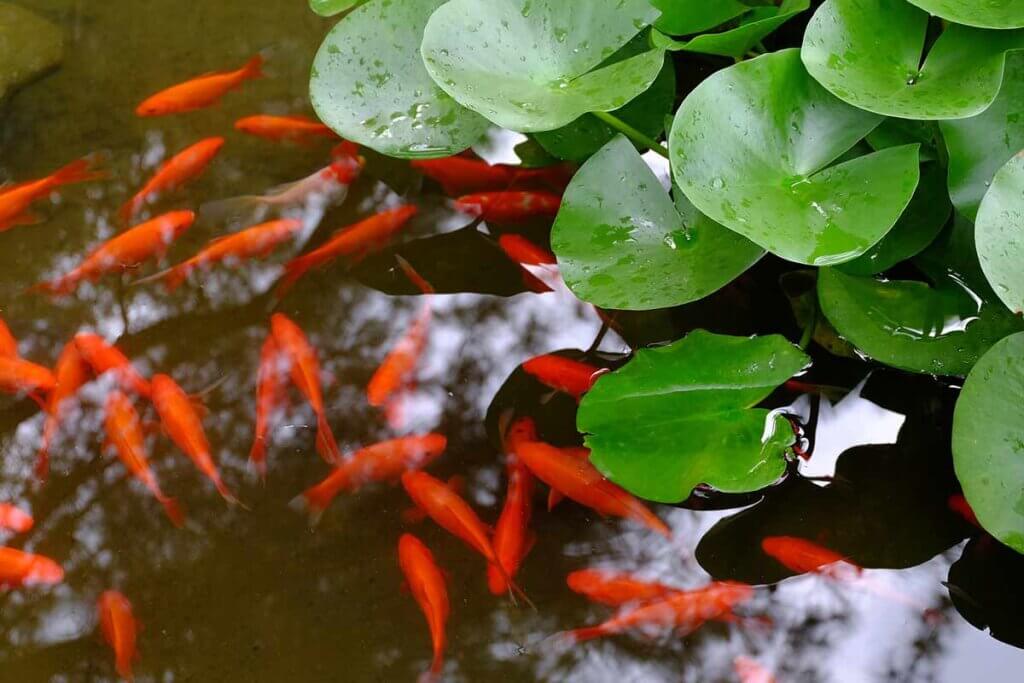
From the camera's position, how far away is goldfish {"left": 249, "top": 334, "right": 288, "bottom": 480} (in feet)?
6.43

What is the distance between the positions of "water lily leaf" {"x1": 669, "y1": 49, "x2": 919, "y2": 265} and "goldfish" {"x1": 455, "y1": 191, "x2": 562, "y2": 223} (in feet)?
2.14

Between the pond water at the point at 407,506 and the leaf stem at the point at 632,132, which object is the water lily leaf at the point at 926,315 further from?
the leaf stem at the point at 632,132

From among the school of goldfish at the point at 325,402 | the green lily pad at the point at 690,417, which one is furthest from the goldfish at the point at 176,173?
the green lily pad at the point at 690,417


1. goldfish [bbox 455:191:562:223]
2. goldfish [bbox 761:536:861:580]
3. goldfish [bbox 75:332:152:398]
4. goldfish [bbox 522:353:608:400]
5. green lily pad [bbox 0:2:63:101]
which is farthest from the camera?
green lily pad [bbox 0:2:63:101]

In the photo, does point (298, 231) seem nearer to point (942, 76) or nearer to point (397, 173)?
point (397, 173)

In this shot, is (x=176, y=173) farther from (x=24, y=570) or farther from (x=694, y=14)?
(x=694, y=14)

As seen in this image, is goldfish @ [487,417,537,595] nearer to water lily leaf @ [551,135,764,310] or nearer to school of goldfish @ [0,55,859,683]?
school of goldfish @ [0,55,859,683]

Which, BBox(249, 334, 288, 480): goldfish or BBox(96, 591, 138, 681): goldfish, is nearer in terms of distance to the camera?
BBox(96, 591, 138, 681): goldfish

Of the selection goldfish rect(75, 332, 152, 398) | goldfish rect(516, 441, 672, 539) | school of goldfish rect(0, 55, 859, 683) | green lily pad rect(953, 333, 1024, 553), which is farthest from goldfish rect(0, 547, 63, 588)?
green lily pad rect(953, 333, 1024, 553)

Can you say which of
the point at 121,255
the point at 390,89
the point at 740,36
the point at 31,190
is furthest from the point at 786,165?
the point at 31,190

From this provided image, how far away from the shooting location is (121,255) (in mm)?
2209

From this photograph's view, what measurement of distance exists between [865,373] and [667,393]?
509 millimetres

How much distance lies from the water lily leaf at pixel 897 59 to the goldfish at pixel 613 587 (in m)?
0.90

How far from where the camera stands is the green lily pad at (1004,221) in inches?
57.2
